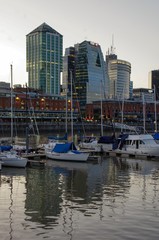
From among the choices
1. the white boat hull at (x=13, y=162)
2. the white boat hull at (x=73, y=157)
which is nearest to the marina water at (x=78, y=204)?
the white boat hull at (x=13, y=162)

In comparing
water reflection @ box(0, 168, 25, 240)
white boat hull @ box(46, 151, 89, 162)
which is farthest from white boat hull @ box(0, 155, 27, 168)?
white boat hull @ box(46, 151, 89, 162)

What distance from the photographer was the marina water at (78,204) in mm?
19547

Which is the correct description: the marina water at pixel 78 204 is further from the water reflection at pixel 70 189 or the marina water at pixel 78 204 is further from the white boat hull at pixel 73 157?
the white boat hull at pixel 73 157

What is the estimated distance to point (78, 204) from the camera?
25.3 m

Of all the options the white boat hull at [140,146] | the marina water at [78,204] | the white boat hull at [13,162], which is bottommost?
the marina water at [78,204]

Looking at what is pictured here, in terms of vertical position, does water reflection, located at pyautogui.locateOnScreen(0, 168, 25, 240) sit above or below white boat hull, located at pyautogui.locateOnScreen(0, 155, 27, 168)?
below

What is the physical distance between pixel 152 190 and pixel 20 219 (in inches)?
501

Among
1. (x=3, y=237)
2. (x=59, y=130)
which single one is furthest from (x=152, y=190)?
(x=59, y=130)

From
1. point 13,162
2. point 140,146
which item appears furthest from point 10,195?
point 140,146

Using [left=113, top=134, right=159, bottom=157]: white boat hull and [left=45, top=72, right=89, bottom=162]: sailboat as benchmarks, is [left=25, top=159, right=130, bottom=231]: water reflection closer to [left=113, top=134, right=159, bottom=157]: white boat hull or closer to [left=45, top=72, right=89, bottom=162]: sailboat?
[left=45, top=72, right=89, bottom=162]: sailboat

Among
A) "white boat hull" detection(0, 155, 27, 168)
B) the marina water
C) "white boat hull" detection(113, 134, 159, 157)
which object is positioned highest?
"white boat hull" detection(113, 134, 159, 157)

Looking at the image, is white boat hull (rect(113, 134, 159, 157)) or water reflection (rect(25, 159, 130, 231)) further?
white boat hull (rect(113, 134, 159, 157))

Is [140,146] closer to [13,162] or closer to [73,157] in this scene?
[73,157]

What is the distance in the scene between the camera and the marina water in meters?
19.5
